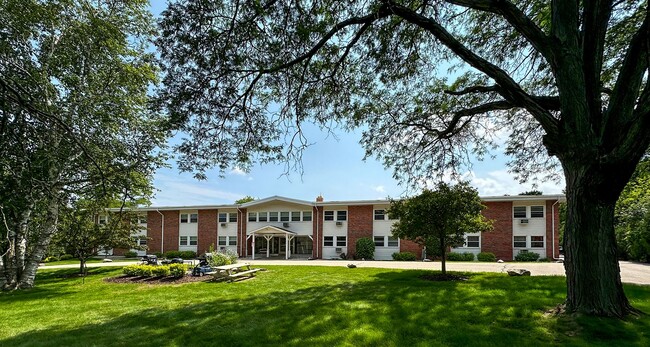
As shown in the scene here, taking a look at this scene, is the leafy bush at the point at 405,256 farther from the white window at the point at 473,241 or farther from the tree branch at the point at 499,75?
the tree branch at the point at 499,75

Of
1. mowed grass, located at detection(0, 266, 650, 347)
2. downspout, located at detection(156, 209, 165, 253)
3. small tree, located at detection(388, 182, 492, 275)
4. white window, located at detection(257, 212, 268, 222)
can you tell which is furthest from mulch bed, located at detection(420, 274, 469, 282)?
downspout, located at detection(156, 209, 165, 253)

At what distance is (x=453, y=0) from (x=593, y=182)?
3.88 m

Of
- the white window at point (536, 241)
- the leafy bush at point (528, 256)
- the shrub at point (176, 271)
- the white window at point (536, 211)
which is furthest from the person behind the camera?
the white window at point (536, 211)

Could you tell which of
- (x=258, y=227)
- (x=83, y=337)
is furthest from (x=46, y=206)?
(x=258, y=227)

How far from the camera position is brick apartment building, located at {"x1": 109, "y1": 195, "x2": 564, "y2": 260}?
81.2 feet

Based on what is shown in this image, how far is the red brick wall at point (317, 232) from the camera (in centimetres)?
2969

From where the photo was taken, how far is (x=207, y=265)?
1688 cm

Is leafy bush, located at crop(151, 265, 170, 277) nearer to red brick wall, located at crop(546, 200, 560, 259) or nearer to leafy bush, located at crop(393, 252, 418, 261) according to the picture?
leafy bush, located at crop(393, 252, 418, 261)

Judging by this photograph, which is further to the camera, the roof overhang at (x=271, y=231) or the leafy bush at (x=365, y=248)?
the roof overhang at (x=271, y=231)

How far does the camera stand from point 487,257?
24.4 m

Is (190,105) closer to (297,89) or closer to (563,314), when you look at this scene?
(297,89)

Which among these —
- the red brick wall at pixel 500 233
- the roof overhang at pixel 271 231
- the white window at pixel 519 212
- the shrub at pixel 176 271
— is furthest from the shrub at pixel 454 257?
the shrub at pixel 176 271

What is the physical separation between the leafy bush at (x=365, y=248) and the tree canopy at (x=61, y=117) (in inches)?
662

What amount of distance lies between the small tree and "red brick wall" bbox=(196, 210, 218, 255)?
2296 cm
